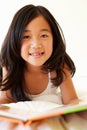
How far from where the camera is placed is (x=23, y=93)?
95 centimetres

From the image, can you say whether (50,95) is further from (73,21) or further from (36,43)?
(73,21)

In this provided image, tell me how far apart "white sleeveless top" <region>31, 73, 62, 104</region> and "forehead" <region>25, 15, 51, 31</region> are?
0.26m

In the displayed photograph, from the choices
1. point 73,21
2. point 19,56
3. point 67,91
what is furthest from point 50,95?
point 73,21

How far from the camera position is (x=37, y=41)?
83 centimetres

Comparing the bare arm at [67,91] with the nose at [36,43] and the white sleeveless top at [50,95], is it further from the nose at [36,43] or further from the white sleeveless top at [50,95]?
the nose at [36,43]

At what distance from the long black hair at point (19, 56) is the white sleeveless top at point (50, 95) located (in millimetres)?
29

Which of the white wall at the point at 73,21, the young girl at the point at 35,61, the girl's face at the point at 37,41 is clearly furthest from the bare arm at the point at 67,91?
the white wall at the point at 73,21

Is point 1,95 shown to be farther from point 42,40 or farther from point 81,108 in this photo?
→ point 81,108

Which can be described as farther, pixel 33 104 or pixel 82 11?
pixel 82 11

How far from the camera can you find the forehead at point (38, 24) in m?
0.83

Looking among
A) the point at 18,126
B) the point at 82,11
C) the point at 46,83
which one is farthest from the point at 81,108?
the point at 82,11

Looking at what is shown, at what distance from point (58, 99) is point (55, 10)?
88cm

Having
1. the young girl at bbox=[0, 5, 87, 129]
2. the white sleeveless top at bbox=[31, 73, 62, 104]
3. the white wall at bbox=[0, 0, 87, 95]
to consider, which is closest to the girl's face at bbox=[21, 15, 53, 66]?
the young girl at bbox=[0, 5, 87, 129]

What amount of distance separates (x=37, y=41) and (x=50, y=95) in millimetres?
246
